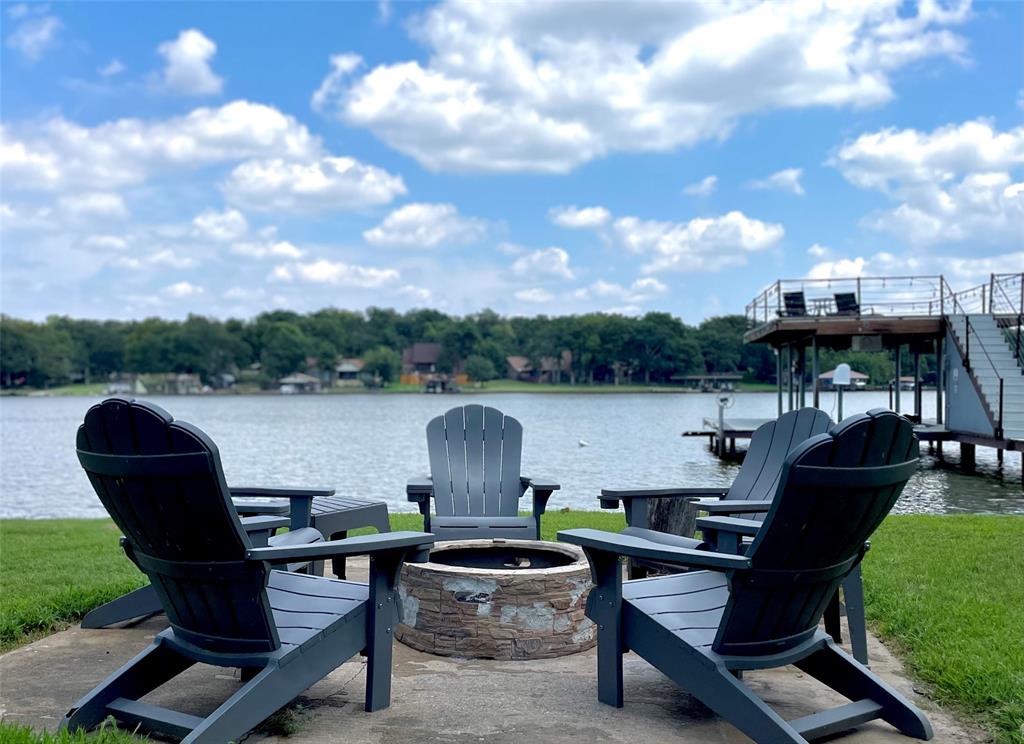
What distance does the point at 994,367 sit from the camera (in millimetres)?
18953

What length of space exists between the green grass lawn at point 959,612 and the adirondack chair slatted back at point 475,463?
2.16m

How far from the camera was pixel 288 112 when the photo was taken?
189 ft

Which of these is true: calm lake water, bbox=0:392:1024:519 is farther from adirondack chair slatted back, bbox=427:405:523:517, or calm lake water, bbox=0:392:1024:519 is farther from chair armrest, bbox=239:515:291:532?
chair armrest, bbox=239:515:291:532

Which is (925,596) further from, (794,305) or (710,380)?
(710,380)

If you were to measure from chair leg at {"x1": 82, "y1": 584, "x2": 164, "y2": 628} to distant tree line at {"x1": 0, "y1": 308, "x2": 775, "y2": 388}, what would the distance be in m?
78.0

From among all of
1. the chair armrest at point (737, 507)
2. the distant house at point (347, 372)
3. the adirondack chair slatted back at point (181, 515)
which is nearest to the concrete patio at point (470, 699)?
the adirondack chair slatted back at point (181, 515)

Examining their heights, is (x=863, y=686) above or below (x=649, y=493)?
below

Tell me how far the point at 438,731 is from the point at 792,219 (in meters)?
34.9

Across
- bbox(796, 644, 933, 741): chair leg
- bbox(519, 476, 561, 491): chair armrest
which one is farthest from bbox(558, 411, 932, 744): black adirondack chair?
bbox(519, 476, 561, 491): chair armrest

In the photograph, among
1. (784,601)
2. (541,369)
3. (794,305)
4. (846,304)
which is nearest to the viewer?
(784,601)

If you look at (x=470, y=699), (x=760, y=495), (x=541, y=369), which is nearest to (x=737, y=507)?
(x=760, y=495)

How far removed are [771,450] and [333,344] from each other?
96.2 m

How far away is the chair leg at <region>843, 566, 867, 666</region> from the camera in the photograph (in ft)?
11.7

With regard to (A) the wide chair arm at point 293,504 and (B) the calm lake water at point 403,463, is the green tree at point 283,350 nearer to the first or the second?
(B) the calm lake water at point 403,463
